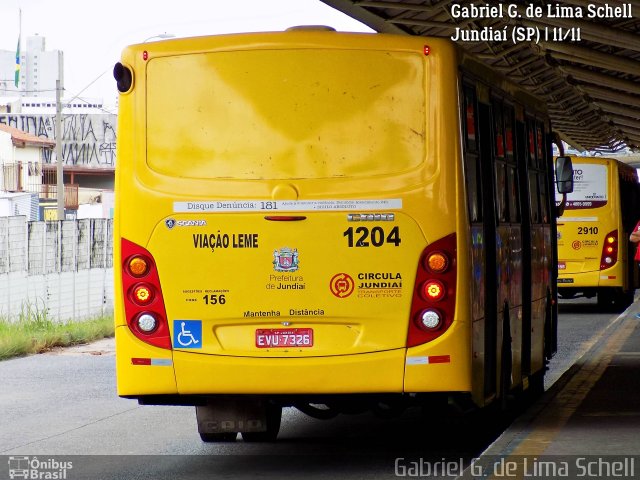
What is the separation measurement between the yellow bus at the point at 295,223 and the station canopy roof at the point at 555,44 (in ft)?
29.5

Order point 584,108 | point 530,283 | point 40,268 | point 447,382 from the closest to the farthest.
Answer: point 447,382, point 530,283, point 40,268, point 584,108

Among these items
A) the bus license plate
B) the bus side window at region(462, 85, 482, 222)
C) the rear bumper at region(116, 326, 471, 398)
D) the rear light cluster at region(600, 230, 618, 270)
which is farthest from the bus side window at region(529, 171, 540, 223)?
the rear light cluster at region(600, 230, 618, 270)

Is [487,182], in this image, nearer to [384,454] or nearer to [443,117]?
[443,117]

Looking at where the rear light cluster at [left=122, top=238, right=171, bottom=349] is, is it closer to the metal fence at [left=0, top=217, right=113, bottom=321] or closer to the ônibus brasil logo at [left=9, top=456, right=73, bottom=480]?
the ônibus brasil logo at [left=9, top=456, right=73, bottom=480]

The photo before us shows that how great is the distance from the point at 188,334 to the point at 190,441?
1.97 meters

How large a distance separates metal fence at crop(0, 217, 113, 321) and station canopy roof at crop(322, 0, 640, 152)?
21.3 ft

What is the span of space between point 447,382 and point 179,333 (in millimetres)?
1721

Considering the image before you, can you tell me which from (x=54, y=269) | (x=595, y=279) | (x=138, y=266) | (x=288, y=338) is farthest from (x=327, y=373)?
(x=595, y=279)

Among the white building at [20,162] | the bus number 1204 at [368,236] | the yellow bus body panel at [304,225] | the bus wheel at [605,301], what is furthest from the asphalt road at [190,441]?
the white building at [20,162]

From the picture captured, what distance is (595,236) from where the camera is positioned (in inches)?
1064

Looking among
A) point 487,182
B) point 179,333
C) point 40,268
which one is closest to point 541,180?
point 487,182

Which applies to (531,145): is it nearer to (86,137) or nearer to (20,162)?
(20,162)

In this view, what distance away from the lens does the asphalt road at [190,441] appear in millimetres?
9547

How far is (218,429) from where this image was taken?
9.81 m
